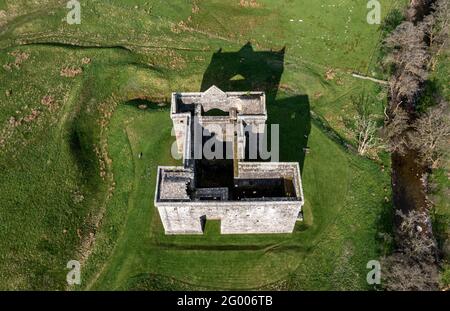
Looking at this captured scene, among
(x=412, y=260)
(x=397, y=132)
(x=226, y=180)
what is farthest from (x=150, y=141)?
(x=412, y=260)

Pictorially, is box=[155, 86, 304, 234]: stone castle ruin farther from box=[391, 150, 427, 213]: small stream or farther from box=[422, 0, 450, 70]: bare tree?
box=[422, 0, 450, 70]: bare tree

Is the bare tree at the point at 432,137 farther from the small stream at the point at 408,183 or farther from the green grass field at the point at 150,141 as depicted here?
the green grass field at the point at 150,141

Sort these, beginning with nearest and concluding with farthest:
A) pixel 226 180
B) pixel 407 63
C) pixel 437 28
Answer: pixel 226 180 < pixel 407 63 < pixel 437 28

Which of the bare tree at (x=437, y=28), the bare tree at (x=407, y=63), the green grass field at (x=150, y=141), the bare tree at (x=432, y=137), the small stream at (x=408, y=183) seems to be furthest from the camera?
the bare tree at (x=437, y=28)

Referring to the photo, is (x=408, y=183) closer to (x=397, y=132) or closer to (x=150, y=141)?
(x=397, y=132)

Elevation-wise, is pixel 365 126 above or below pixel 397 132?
above

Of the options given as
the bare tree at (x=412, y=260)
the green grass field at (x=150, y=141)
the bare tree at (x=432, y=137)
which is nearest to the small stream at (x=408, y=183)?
the bare tree at (x=432, y=137)
